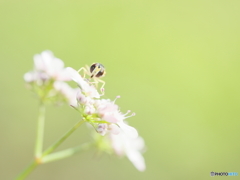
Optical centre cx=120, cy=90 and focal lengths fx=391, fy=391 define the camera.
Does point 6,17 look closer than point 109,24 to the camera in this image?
Yes

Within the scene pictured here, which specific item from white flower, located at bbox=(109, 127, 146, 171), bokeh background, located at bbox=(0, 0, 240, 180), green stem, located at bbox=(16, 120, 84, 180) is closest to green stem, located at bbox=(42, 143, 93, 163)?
green stem, located at bbox=(16, 120, 84, 180)

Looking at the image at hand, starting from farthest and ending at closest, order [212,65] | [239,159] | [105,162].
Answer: [212,65], [239,159], [105,162]

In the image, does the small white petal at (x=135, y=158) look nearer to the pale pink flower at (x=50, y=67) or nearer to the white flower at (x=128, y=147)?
the white flower at (x=128, y=147)

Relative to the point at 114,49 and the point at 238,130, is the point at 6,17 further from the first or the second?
the point at 238,130

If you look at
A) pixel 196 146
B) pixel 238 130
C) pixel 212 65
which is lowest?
pixel 196 146

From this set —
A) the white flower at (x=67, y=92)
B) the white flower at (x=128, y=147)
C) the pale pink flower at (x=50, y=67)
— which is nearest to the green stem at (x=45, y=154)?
the white flower at (x=67, y=92)

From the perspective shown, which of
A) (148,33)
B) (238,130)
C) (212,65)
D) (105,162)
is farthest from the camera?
(148,33)

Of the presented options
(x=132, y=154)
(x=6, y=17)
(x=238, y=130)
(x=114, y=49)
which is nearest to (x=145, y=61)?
(x=114, y=49)

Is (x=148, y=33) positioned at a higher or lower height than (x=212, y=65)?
higher

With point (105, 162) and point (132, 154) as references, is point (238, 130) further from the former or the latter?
point (132, 154)

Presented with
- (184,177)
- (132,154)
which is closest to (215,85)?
(184,177)
